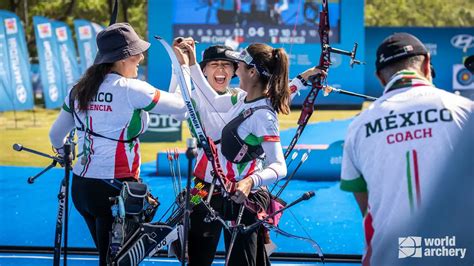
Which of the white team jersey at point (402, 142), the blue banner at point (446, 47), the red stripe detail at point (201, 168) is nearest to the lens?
the white team jersey at point (402, 142)

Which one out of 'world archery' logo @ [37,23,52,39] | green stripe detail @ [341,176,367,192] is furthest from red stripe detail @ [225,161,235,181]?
'world archery' logo @ [37,23,52,39]

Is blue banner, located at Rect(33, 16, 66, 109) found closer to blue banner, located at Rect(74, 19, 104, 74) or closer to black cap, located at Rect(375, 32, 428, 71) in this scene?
blue banner, located at Rect(74, 19, 104, 74)

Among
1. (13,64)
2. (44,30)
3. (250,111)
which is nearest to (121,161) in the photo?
(250,111)

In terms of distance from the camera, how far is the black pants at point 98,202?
3.72 metres

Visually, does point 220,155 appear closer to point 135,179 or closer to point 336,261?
point 135,179

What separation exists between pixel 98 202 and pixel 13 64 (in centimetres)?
617

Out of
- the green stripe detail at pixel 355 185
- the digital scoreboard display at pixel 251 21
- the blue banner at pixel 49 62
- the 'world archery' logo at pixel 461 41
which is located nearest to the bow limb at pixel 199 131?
the green stripe detail at pixel 355 185

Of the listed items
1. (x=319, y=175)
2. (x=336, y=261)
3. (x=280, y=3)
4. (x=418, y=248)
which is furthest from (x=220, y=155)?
(x=280, y=3)

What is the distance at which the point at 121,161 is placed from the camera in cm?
373

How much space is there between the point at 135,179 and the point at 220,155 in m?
0.42

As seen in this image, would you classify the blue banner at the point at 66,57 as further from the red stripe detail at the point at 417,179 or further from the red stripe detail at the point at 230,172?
the red stripe detail at the point at 417,179

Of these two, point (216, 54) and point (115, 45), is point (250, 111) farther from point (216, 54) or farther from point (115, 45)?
point (216, 54)

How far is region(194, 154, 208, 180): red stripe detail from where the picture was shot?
12.5ft

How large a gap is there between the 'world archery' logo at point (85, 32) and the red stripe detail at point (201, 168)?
6866 mm
